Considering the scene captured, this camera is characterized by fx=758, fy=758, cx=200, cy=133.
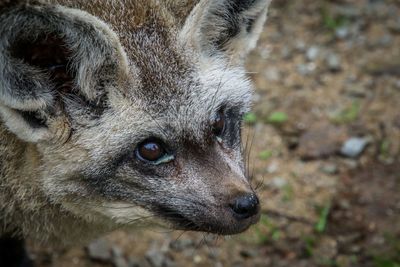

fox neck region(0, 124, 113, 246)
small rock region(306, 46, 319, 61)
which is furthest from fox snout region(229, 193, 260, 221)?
small rock region(306, 46, 319, 61)


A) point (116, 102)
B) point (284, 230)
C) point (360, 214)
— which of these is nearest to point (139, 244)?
point (284, 230)

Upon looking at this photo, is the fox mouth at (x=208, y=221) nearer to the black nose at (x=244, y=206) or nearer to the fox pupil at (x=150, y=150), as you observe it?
the black nose at (x=244, y=206)

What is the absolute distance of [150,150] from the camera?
4.42 metres

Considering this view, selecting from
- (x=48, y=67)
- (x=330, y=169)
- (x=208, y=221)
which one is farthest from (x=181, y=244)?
(x=48, y=67)

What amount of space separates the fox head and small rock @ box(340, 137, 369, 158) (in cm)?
260

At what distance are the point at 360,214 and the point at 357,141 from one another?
83cm

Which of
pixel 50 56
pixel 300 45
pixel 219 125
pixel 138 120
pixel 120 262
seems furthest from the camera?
pixel 300 45

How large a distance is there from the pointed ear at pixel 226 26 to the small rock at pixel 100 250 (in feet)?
7.58

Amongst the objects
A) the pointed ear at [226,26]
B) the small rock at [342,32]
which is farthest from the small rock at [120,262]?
the small rock at [342,32]

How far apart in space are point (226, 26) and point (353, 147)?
264cm

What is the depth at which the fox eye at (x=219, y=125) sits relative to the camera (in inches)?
180

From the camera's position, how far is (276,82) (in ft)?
25.5

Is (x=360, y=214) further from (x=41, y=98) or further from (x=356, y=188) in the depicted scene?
(x=41, y=98)

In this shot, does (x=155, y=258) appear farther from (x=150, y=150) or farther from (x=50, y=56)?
(x=50, y=56)
